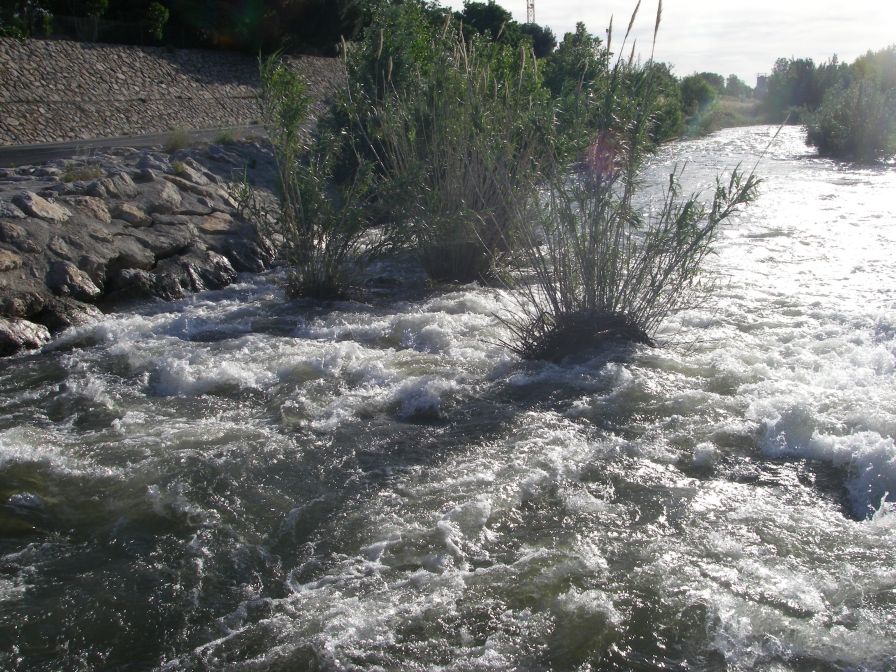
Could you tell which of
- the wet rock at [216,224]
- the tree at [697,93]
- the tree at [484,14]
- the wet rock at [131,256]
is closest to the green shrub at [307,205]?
the wet rock at [131,256]

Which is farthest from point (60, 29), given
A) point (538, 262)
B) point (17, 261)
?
point (538, 262)

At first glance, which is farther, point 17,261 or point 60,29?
point 60,29

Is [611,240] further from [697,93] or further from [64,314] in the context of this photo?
[697,93]

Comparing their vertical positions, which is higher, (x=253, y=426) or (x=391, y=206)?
(x=391, y=206)

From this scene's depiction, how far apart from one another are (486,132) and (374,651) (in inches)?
259

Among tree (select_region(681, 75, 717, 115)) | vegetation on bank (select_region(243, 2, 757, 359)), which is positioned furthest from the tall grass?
tree (select_region(681, 75, 717, 115))

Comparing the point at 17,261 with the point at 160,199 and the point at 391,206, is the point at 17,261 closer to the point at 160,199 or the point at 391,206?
the point at 160,199

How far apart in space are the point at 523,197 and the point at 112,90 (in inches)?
808

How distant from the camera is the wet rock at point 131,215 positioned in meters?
11.0

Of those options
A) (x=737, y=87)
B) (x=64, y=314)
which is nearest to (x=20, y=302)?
(x=64, y=314)

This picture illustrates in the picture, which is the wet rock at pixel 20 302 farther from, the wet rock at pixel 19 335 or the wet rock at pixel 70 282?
the wet rock at pixel 70 282

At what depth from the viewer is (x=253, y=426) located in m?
6.23

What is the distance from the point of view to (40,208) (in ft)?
32.5

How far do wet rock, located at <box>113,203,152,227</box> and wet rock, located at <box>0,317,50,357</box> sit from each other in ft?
9.33
